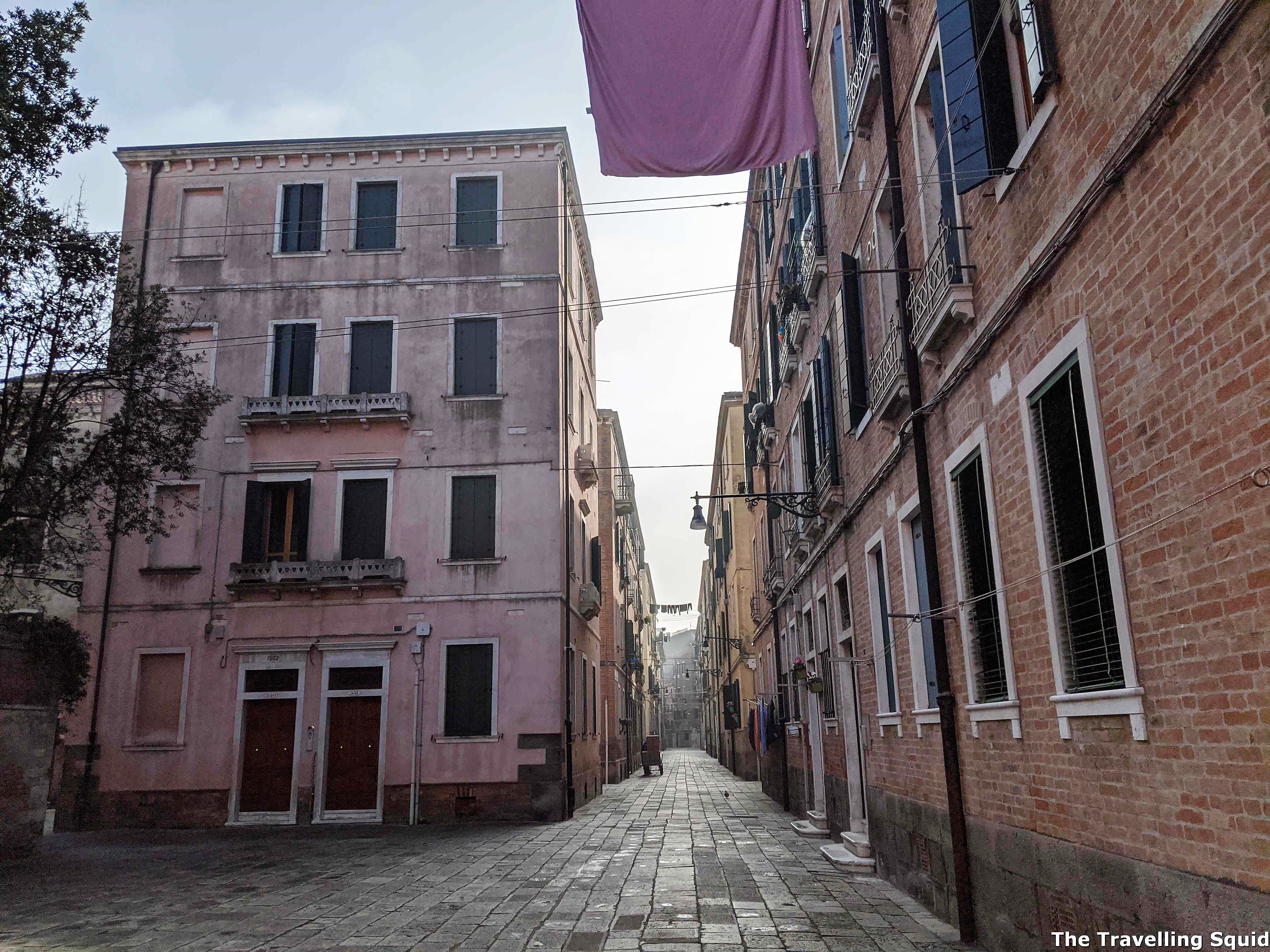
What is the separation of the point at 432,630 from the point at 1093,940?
1469cm

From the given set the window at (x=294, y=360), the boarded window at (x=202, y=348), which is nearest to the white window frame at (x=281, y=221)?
the window at (x=294, y=360)

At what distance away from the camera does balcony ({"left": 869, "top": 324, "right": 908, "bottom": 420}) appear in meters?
8.81

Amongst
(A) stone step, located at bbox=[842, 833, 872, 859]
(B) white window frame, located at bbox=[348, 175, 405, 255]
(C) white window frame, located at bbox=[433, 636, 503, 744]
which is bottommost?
(A) stone step, located at bbox=[842, 833, 872, 859]

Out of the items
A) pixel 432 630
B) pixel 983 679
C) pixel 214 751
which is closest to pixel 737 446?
pixel 432 630

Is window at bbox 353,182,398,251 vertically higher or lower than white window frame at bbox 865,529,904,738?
higher

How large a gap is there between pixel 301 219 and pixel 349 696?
10.1 meters

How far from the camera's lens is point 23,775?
12.7m

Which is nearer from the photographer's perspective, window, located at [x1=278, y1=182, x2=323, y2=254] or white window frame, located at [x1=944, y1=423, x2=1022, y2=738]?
white window frame, located at [x1=944, y1=423, x2=1022, y2=738]

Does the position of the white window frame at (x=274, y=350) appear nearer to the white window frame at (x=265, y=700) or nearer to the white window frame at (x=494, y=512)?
the white window frame at (x=494, y=512)

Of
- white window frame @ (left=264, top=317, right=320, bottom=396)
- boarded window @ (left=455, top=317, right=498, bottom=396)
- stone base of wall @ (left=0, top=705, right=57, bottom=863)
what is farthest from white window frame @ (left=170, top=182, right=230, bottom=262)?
stone base of wall @ (left=0, top=705, right=57, bottom=863)

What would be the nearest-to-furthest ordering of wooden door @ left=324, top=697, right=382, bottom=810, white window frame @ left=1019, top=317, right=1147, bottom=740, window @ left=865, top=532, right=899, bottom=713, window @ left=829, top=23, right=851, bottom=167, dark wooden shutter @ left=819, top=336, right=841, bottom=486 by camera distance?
white window frame @ left=1019, top=317, right=1147, bottom=740, window @ left=865, top=532, right=899, bottom=713, window @ left=829, top=23, right=851, bottom=167, dark wooden shutter @ left=819, top=336, right=841, bottom=486, wooden door @ left=324, top=697, right=382, bottom=810

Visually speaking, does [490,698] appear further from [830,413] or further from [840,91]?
[840,91]

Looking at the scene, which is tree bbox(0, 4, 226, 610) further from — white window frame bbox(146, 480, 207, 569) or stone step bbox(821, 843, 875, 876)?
stone step bbox(821, 843, 875, 876)

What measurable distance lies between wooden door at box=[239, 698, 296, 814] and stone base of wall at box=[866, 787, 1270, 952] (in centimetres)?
1265
